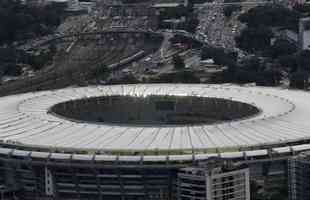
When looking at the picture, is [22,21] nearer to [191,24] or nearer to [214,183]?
[191,24]

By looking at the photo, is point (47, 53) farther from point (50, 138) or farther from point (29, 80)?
point (50, 138)

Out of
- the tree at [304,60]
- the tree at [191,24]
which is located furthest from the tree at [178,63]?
the tree at [191,24]

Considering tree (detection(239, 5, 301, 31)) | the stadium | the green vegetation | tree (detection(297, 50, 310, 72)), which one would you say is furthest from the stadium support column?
the green vegetation

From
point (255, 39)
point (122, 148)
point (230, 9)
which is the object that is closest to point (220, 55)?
point (255, 39)

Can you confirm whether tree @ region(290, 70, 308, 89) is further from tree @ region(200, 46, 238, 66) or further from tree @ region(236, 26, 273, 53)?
tree @ region(236, 26, 273, 53)

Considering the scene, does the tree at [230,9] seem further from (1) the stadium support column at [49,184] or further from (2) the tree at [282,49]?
(1) the stadium support column at [49,184]

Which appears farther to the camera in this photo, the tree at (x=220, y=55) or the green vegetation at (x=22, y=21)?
the green vegetation at (x=22, y=21)
